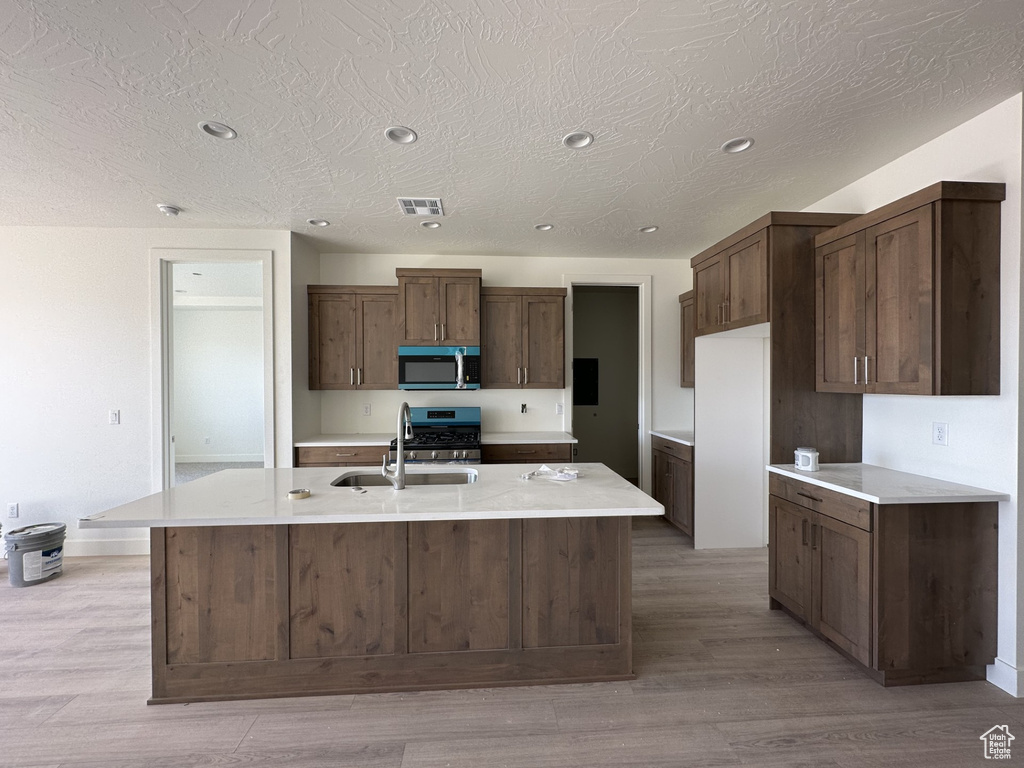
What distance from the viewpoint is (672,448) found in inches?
169

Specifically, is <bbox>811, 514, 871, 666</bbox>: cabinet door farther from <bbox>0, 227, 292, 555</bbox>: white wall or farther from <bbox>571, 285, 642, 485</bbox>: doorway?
<bbox>0, 227, 292, 555</bbox>: white wall

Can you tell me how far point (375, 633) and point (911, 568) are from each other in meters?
2.43

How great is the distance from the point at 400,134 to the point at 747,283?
7.39 ft

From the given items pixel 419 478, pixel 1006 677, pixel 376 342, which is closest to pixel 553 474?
pixel 419 478

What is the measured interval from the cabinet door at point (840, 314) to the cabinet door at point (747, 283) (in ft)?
0.96

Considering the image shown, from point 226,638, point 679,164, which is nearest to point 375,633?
point 226,638

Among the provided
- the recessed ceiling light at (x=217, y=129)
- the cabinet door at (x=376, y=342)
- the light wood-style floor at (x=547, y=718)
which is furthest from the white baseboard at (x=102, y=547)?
the recessed ceiling light at (x=217, y=129)

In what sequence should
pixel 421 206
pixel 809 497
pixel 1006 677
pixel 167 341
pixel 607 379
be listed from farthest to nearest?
pixel 607 379 < pixel 167 341 < pixel 421 206 < pixel 809 497 < pixel 1006 677

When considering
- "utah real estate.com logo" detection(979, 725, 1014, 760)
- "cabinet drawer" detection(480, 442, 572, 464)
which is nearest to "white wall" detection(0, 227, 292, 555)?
"cabinet drawer" detection(480, 442, 572, 464)

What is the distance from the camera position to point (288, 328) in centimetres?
386

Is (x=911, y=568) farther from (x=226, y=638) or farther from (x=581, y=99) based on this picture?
(x=226, y=638)

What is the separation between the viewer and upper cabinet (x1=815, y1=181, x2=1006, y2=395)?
2039 mm

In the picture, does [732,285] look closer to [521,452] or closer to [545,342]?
[545,342]

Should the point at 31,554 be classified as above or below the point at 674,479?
below
